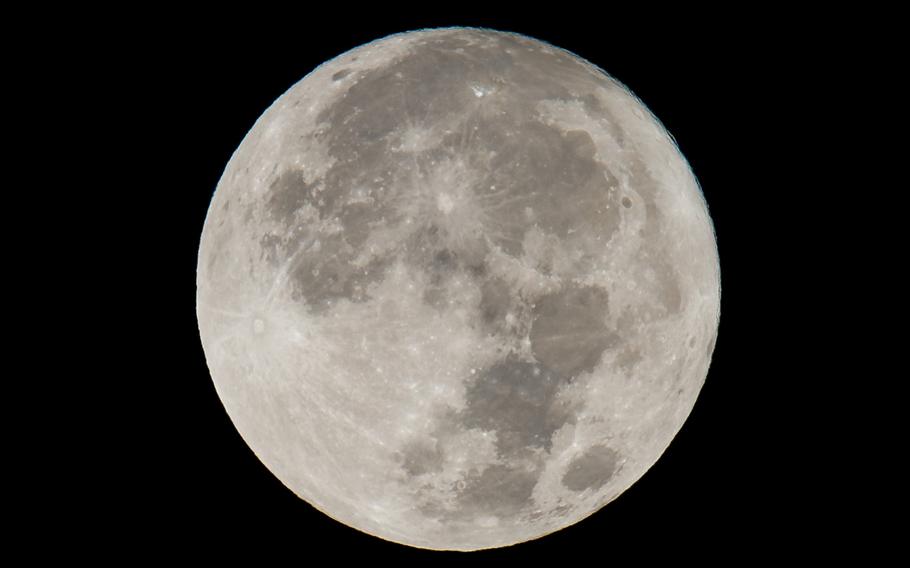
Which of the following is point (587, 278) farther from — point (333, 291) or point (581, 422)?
point (333, 291)

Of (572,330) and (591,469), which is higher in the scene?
(572,330)

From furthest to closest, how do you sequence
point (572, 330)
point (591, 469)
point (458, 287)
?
point (591, 469) < point (572, 330) < point (458, 287)

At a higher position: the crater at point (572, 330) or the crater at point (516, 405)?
the crater at point (572, 330)

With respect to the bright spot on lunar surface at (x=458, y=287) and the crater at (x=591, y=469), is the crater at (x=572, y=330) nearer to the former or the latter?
the bright spot on lunar surface at (x=458, y=287)

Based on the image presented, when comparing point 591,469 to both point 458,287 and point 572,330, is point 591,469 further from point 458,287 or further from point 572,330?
point 458,287

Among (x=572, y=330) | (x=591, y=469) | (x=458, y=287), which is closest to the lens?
(x=458, y=287)

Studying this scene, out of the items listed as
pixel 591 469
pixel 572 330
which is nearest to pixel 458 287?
pixel 572 330

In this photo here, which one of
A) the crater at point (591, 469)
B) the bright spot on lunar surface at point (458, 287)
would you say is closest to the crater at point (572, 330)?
the bright spot on lunar surface at point (458, 287)
